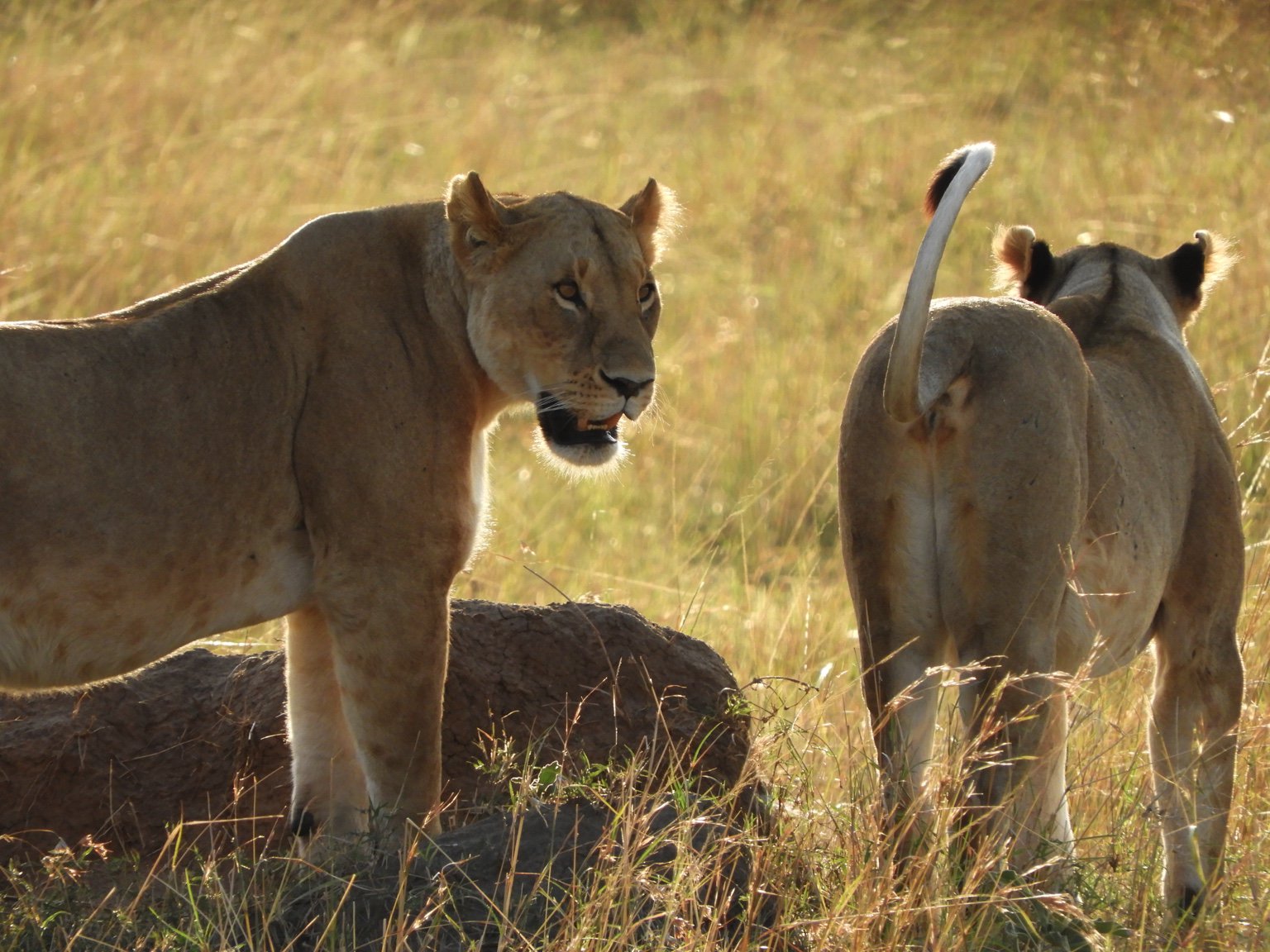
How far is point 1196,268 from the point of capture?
429 centimetres

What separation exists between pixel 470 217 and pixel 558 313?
29cm

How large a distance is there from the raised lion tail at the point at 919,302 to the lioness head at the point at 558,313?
757 mm

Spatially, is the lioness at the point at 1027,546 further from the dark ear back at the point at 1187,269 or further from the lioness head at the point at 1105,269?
the dark ear back at the point at 1187,269

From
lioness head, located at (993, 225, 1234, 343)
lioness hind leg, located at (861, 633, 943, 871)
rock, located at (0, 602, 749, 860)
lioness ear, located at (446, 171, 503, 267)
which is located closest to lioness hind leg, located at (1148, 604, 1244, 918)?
lioness hind leg, located at (861, 633, 943, 871)

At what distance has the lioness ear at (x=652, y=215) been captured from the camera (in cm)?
401

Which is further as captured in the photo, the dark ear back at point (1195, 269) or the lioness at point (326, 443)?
the dark ear back at point (1195, 269)

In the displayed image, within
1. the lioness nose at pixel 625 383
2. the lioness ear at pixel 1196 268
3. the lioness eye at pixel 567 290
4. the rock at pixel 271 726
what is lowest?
the rock at pixel 271 726

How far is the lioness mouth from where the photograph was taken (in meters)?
3.78

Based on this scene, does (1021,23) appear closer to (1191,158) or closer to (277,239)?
(1191,158)

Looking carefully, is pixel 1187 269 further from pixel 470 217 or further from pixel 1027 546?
pixel 470 217

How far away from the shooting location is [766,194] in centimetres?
1147

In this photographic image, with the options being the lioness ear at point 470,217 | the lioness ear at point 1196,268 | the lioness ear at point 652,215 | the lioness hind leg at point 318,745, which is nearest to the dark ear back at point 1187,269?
the lioness ear at point 1196,268

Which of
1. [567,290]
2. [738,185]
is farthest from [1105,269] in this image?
[738,185]

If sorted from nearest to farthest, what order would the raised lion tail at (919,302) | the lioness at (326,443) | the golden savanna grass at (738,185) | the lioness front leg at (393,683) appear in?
the raised lion tail at (919,302), the lioness at (326,443), the lioness front leg at (393,683), the golden savanna grass at (738,185)
